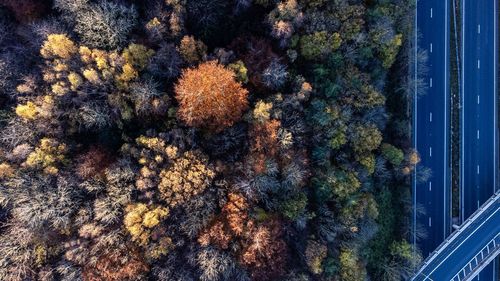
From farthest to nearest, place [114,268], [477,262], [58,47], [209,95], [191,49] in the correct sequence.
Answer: [477,262] < [191,49] < [209,95] < [58,47] < [114,268]

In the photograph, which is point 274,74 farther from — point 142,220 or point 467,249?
point 467,249

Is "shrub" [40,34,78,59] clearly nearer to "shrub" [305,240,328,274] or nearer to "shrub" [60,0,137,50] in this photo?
"shrub" [60,0,137,50]

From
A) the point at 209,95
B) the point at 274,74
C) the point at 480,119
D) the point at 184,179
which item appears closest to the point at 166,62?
the point at 209,95

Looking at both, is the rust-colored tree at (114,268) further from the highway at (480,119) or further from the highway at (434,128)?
the highway at (480,119)

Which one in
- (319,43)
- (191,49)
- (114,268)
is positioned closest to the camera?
(114,268)

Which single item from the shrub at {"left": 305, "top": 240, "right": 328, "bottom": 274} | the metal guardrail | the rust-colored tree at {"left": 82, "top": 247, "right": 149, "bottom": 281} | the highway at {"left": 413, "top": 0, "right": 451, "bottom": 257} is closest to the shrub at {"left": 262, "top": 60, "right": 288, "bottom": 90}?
the shrub at {"left": 305, "top": 240, "right": 328, "bottom": 274}

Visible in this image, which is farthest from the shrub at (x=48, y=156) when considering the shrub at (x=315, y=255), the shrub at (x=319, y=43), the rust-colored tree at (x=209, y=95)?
the shrub at (x=319, y=43)
